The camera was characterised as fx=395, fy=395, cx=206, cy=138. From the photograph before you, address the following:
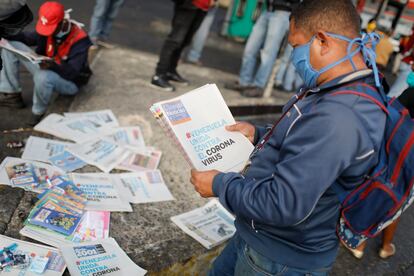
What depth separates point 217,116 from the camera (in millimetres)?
1525

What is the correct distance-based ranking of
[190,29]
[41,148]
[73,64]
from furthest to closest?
[190,29]
[73,64]
[41,148]

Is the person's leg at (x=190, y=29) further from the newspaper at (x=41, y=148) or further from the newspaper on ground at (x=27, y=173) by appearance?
the newspaper on ground at (x=27, y=173)

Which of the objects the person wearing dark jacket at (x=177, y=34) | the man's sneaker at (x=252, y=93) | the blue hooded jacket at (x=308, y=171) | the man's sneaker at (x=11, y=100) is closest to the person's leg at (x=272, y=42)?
the man's sneaker at (x=252, y=93)

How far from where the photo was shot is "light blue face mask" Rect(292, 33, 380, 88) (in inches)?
42.6

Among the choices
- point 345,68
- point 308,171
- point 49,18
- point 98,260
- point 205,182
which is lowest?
point 98,260

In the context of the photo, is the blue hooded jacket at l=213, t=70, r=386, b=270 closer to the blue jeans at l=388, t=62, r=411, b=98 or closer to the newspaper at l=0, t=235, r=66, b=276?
the newspaper at l=0, t=235, r=66, b=276

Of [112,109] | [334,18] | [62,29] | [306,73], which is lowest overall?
[112,109]

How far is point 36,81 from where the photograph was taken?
3.05 m

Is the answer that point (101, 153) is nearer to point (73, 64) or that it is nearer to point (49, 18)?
point (73, 64)

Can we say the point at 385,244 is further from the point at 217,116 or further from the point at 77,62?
the point at 77,62

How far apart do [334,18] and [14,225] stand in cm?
164

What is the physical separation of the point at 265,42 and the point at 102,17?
194 centimetres

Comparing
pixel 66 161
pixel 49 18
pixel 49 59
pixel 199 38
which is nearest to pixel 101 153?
pixel 66 161

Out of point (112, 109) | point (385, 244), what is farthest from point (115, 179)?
point (385, 244)
